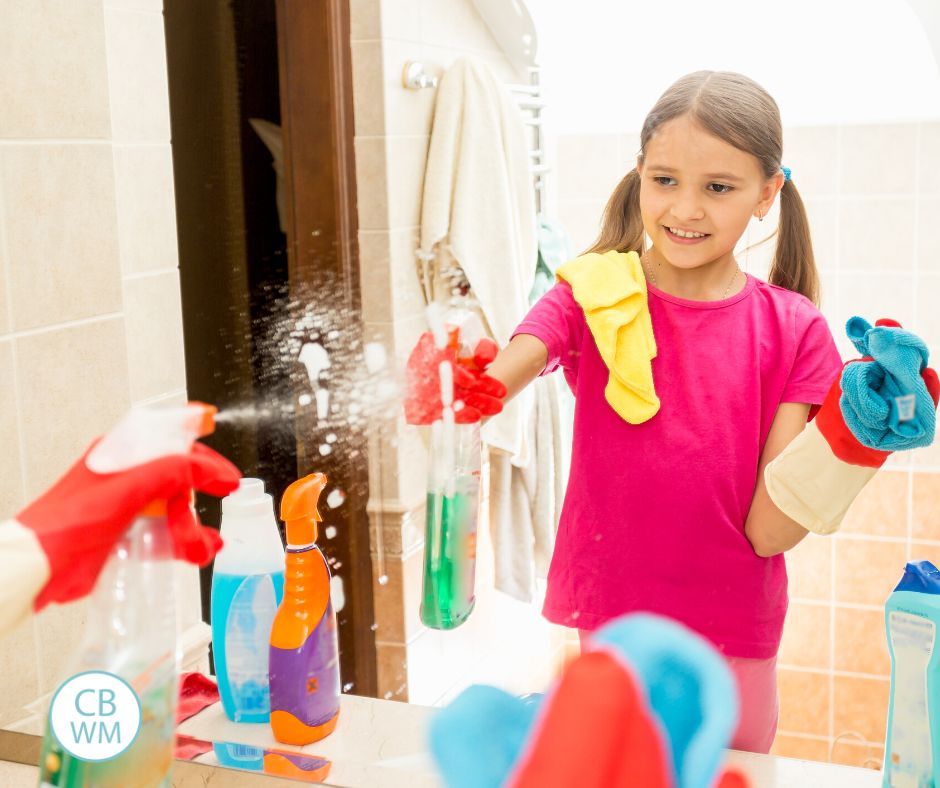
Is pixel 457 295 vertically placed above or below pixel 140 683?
above

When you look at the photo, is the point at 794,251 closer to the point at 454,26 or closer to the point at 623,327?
the point at 623,327

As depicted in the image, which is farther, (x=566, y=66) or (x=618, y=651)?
(x=566, y=66)

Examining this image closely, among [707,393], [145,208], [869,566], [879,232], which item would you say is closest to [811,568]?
[869,566]

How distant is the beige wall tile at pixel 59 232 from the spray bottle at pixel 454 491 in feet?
1.24

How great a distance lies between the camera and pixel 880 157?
0.74 m

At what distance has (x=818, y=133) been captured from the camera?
0.75m

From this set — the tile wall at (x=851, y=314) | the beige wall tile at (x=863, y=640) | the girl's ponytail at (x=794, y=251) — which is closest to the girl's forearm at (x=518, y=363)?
the tile wall at (x=851, y=314)

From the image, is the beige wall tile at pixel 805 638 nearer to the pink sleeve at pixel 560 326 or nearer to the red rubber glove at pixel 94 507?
the pink sleeve at pixel 560 326

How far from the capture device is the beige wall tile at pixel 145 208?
103 cm

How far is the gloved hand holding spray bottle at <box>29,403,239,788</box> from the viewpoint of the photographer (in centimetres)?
67

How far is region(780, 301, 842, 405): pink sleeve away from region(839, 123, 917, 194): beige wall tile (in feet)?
0.33

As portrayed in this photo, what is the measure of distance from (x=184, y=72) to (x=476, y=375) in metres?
0.43

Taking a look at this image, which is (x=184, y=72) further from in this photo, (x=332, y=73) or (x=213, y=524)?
(x=213, y=524)

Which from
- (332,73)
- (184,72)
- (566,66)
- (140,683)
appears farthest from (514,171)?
(140,683)
